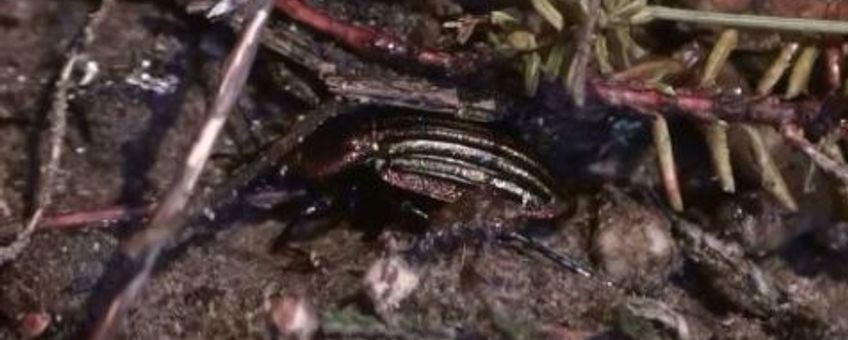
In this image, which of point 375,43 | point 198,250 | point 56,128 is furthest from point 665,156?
point 56,128

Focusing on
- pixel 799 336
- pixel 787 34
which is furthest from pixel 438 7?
pixel 799 336

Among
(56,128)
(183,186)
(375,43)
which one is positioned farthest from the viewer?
(375,43)

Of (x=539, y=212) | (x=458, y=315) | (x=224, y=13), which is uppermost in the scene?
(x=224, y=13)

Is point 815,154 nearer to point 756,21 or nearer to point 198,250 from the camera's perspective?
point 756,21

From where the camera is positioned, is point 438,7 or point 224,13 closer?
point 224,13

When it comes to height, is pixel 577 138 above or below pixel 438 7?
below

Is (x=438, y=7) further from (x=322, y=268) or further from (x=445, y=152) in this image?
(x=322, y=268)

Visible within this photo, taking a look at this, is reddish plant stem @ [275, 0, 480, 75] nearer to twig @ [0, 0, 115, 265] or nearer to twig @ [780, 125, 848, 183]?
twig @ [0, 0, 115, 265]

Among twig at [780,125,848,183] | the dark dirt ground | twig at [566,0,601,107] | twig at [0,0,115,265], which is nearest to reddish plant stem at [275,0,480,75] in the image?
the dark dirt ground
